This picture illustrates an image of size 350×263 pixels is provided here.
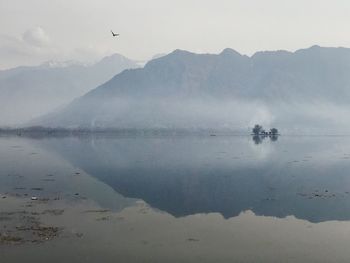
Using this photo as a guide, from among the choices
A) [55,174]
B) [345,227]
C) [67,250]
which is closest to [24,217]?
[67,250]

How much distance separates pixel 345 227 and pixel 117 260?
122 feet

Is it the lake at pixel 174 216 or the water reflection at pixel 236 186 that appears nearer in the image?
the lake at pixel 174 216

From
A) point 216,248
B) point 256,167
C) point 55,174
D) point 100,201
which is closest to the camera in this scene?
point 216,248

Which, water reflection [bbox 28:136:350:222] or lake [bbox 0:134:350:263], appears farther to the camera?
water reflection [bbox 28:136:350:222]

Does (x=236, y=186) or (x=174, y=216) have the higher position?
(x=236, y=186)

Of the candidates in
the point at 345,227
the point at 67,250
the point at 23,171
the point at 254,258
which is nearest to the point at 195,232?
the point at 254,258

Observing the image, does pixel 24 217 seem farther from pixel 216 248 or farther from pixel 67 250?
pixel 216 248

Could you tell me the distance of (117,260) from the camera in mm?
47656

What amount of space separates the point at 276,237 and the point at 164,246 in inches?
637

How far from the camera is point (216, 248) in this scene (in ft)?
173

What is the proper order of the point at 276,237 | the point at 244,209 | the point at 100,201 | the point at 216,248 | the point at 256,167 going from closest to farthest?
the point at 216,248 → the point at 276,237 → the point at 244,209 → the point at 100,201 → the point at 256,167

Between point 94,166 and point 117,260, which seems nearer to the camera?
point 117,260

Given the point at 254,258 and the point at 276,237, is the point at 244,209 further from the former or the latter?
the point at 254,258

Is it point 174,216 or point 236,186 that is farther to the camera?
point 236,186
